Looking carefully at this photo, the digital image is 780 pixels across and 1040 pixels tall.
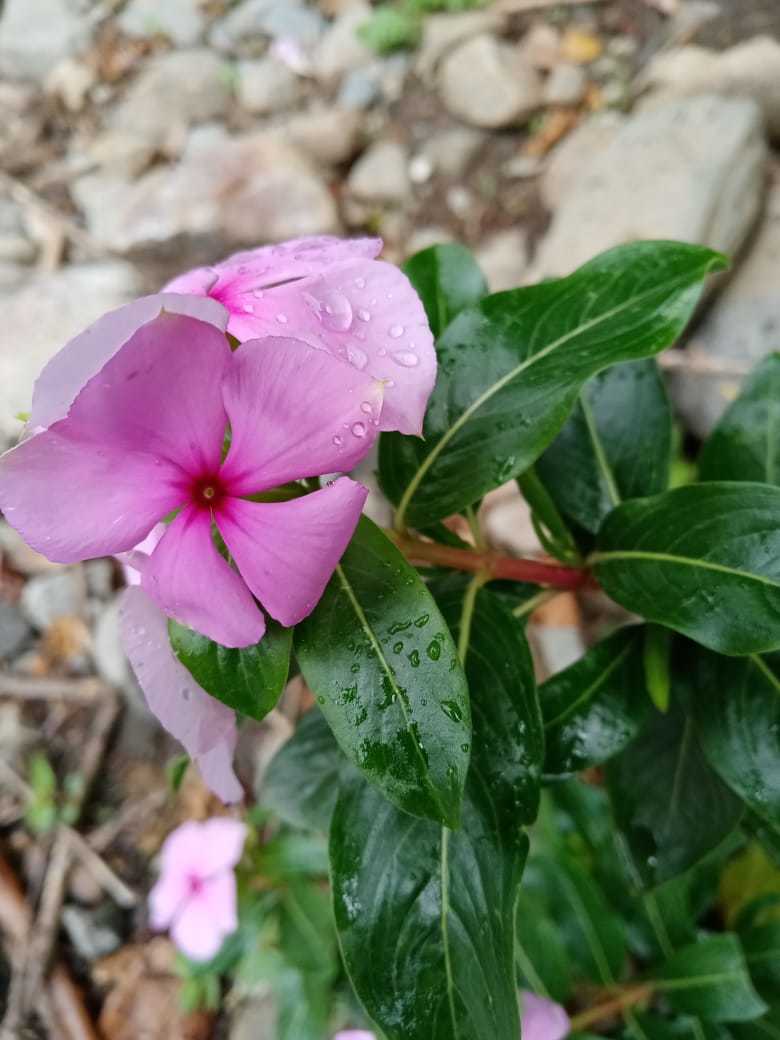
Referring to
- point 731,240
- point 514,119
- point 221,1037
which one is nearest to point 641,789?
point 221,1037

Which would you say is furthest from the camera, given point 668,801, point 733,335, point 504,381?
point 733,335

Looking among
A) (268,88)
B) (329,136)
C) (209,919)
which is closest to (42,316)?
(329,136)

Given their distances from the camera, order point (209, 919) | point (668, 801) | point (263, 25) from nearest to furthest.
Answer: point (668, 801) < point (209, 919) < point (263, 25)

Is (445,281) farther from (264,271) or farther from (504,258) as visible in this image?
(504,258)

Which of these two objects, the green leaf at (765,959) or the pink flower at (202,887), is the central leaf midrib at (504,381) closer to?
the green leaf at (765,959)

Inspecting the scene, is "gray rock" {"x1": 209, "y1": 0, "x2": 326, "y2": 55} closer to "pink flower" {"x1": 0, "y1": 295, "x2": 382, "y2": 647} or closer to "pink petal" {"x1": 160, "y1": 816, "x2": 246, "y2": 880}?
"pink petal" {"x1": 160, "y1": 816, "x2": 246, "y2": 880}

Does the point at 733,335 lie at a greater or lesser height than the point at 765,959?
greater

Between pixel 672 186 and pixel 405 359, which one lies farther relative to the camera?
pixel 672 186

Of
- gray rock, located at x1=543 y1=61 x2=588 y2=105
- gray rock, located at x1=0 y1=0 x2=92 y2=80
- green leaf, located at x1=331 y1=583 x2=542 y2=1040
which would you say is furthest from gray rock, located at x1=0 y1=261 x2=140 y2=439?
green leaf, located at x1=331 y1=583 x2=542 y2=1040
